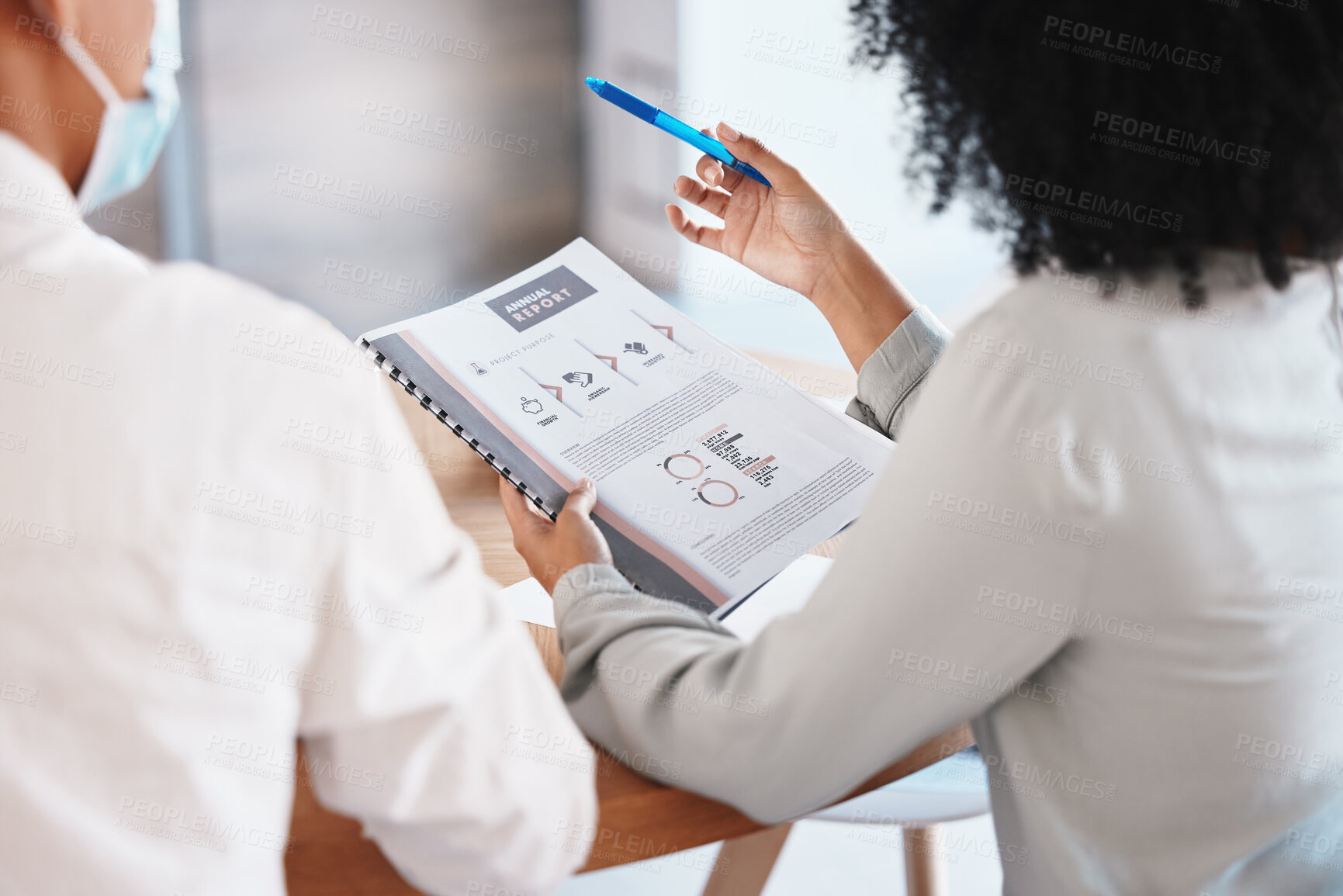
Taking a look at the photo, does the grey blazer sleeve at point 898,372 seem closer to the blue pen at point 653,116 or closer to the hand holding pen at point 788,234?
the hand holding pen at point 788,234

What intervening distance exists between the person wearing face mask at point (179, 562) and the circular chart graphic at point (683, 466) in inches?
13.2

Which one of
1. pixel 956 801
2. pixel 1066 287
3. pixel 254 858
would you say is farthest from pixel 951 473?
pixel 956 801

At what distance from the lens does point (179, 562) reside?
0.51 m

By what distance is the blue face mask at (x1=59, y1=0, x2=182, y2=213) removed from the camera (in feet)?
1.91

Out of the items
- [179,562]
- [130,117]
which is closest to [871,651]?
[179,562]

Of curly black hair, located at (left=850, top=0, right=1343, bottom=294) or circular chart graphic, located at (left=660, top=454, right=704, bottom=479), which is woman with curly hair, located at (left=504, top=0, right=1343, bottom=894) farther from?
circular chart graphic, located at (left=660, top=454, right=704, bottom=479)

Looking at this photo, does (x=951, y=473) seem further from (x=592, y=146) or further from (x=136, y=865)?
(x=592, y=146)

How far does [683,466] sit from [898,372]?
0.26m

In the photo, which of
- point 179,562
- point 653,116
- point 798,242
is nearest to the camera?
point 179,562

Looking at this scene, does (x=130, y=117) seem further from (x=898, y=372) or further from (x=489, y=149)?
(x=489, y=149)

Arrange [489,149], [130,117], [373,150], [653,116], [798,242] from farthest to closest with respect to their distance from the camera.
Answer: [489,149]
[373,150]
[798,242]
[653,116]
[130,117]

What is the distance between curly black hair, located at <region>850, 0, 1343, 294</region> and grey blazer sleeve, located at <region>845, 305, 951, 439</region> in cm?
37

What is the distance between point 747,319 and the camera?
139 inches

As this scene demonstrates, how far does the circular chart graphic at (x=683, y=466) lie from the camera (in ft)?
3.00
